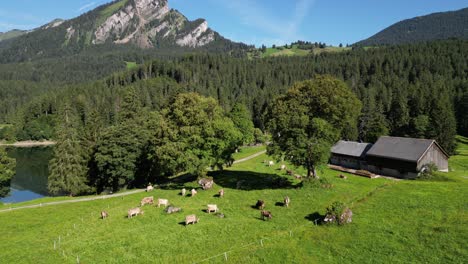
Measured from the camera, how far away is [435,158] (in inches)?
2386

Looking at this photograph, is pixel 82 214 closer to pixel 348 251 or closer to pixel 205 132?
pixel 205 132

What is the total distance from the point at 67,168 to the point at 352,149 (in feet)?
210

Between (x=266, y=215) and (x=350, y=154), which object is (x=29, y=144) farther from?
(x=266, y=215)

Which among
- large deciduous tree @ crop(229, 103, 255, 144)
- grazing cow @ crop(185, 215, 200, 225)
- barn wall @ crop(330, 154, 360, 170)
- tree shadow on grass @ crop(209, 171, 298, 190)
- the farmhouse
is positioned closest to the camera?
grazing cow @ crop(185, 215, 200, 225)

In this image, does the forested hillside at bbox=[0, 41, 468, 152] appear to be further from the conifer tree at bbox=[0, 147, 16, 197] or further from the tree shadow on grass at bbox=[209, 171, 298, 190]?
the conifer tree at bbox=[0, 147, 16, 197]

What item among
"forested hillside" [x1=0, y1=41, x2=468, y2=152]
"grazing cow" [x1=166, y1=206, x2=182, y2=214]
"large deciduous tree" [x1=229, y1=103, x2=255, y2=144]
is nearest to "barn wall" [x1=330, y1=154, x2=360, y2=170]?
"forested hillside" [x1=0, y1=41, x2=468, y2=152]

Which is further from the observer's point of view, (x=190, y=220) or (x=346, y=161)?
(x=346, y=161)

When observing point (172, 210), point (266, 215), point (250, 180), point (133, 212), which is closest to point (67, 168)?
point (133, 212)

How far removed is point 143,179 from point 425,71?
18966 centimetres

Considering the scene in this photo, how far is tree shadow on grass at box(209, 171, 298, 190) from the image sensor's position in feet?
162

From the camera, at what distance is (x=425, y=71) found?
187375 millimetres

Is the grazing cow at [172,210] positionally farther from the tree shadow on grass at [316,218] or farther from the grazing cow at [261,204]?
the tree shadow on grass at [316,218]

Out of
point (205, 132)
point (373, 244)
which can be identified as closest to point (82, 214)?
point (205, 132)

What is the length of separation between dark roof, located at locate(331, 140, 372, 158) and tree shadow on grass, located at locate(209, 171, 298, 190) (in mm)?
23385
